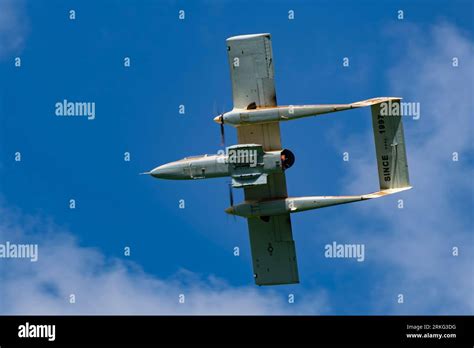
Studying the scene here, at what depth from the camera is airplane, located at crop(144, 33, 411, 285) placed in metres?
69.1

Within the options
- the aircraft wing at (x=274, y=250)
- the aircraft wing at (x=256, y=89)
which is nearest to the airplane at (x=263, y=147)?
the aircraft wing at (x=256, y=89)

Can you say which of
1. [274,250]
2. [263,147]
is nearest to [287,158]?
[263,147]

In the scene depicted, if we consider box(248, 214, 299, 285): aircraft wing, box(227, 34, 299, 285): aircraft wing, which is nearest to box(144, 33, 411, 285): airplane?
box(227, 34, 299, 285): aircraft wing

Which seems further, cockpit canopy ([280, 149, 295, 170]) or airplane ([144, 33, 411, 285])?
cockpit canopy ([280, 149, 295, 170])

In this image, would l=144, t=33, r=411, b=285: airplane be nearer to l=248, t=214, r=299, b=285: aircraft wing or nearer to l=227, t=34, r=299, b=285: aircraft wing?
l=227, t=34, r=299, b=285: aircraft wing

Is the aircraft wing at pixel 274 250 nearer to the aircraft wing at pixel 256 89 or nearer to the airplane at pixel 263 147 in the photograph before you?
the airplane at pixel 263 147

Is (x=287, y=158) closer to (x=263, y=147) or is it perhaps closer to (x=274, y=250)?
(x=263, y=147)

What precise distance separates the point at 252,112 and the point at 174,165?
17.2ft

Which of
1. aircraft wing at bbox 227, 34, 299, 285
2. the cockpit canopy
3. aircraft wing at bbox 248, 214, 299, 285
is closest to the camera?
the cockpit canopy

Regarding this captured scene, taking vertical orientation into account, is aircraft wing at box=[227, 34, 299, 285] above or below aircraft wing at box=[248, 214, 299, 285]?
above

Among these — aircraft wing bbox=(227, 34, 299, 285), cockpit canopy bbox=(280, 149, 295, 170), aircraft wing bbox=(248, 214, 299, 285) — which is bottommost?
aircraft wing bbox=(248, 214, 299, 285)

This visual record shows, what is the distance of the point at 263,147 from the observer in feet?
230

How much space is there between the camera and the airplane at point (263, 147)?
69.1 metres

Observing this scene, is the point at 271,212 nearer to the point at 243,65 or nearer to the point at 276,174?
the point at 276,174
